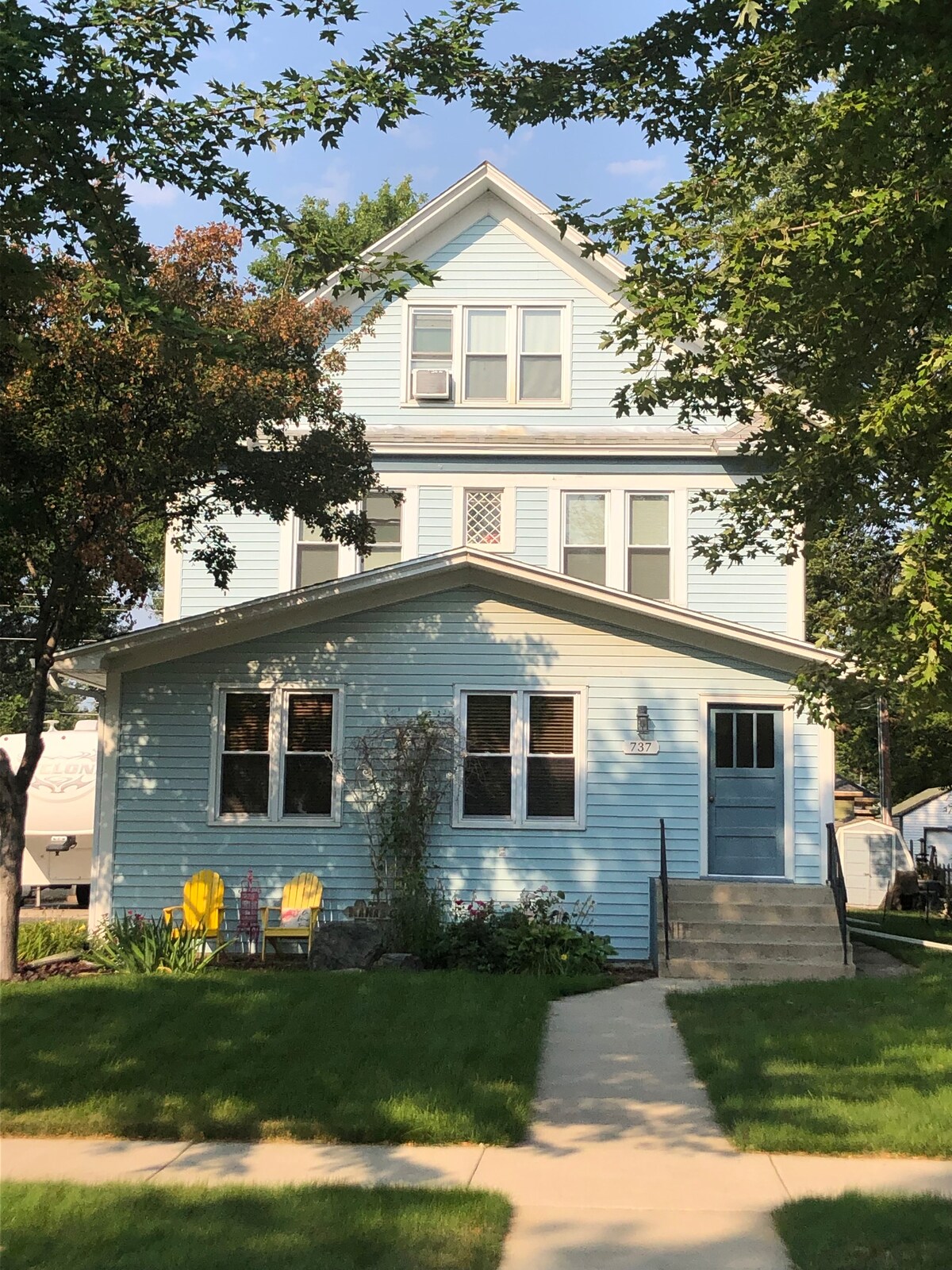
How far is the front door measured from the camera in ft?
47.2

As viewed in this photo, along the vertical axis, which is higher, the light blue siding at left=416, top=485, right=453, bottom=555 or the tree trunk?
the light blue siding at left=416, top=485, right=453, bottom=555

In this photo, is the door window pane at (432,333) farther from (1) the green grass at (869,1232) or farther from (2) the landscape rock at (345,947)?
(1) the green grass at (869,1232)

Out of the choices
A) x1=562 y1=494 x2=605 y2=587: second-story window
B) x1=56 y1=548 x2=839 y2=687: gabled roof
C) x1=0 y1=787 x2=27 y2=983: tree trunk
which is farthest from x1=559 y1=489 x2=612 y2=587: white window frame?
x1=0 y1=787 x2=27 y2=983: tree trunk

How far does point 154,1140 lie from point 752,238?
679cm

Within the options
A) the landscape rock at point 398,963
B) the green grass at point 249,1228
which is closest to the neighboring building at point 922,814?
the landscape rock at point 398,963

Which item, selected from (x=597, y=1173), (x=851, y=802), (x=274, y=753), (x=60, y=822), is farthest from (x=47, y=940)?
(x=851, y=802)

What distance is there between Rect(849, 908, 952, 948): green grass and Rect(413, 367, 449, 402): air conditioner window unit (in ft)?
31.5

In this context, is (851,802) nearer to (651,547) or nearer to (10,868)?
(651,547)

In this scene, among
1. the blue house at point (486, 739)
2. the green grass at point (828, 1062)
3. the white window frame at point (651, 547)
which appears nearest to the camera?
the green grass at point (828, 1062)

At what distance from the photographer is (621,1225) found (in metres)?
5.55

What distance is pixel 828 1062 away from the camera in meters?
8.41

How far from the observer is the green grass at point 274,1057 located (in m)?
7.00

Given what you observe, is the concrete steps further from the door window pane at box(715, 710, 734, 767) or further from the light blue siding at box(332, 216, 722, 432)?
the light blue siding at box(332, 216, 722, 432)

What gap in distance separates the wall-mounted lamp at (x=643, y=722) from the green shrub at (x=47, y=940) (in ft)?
22.0
